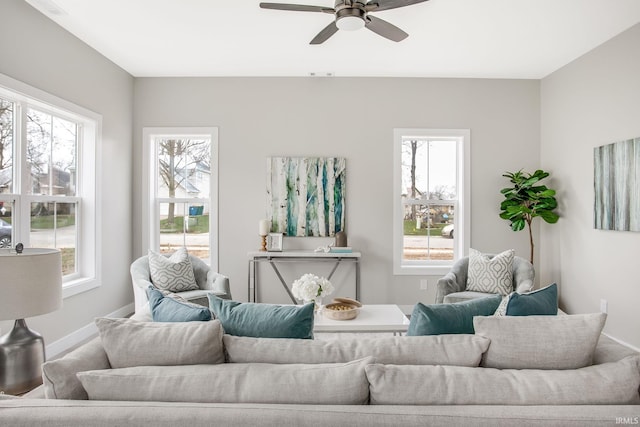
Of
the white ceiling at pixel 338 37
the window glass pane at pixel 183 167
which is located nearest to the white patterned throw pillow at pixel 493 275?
the white ceiling at pixel 338 37

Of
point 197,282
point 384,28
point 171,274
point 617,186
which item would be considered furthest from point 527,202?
point 171,274

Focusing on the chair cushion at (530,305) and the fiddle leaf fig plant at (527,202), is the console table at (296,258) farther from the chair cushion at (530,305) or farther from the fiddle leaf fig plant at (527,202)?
the chair cushion at (530,305)

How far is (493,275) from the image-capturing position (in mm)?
3713

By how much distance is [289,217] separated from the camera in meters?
4.66

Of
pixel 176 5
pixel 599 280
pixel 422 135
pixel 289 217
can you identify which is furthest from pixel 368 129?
pixel 599 280

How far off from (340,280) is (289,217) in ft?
3.16

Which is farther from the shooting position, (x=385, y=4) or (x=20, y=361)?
(x=385, y=4)

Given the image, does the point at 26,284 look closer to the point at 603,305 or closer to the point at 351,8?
the point at 351,8

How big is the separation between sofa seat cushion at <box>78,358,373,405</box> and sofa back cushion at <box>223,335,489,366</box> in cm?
10

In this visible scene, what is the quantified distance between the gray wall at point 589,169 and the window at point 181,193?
4038mm

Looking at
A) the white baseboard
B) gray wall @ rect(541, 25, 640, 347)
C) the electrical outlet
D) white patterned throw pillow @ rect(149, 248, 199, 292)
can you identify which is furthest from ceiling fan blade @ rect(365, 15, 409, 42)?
the white baseboard

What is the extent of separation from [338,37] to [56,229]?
10.0ft

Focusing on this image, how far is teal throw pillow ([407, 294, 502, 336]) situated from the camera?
5.08ft

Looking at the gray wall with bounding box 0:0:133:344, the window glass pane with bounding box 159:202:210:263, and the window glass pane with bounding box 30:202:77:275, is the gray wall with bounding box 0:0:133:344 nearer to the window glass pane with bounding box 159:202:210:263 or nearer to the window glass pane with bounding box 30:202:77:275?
the window glass pane with bounding box 30:202:77:275
